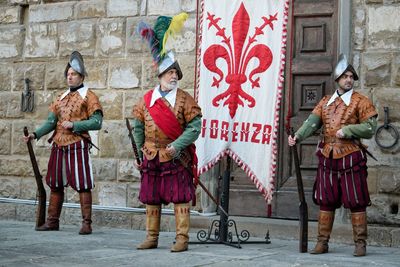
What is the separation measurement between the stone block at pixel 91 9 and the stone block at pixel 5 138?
1624mm

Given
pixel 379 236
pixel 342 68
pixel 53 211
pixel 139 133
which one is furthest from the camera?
pixel 53 211

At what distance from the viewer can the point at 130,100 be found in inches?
373

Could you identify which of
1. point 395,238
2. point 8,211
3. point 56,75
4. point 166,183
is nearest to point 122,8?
point 56,75

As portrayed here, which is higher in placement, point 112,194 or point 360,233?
point 112,194

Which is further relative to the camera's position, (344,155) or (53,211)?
(53,211)

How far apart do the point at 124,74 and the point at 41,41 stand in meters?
1.32

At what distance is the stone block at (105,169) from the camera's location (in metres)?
9.53

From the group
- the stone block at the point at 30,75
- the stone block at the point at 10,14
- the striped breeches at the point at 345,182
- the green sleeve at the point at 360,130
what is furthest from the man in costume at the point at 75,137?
the green sleeve at the point at 360,130

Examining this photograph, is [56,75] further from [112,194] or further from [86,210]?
[86,210]

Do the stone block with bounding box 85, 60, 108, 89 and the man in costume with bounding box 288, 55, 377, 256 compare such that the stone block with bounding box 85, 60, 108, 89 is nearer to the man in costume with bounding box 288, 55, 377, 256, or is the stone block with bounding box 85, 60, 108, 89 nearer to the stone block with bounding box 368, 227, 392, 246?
the man in costume with bounding box 288, 55, 377, 256

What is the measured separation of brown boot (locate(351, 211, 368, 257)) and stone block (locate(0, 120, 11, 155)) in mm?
4841

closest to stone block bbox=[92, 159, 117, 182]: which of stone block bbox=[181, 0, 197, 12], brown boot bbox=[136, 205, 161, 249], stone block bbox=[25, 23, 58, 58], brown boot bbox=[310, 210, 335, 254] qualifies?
stone block bbox=[25, 23, 58, 58]

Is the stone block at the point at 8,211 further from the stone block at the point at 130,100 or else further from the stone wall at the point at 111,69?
the stone block at the point at 130,100

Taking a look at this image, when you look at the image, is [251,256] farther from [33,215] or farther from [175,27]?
[33,215]
